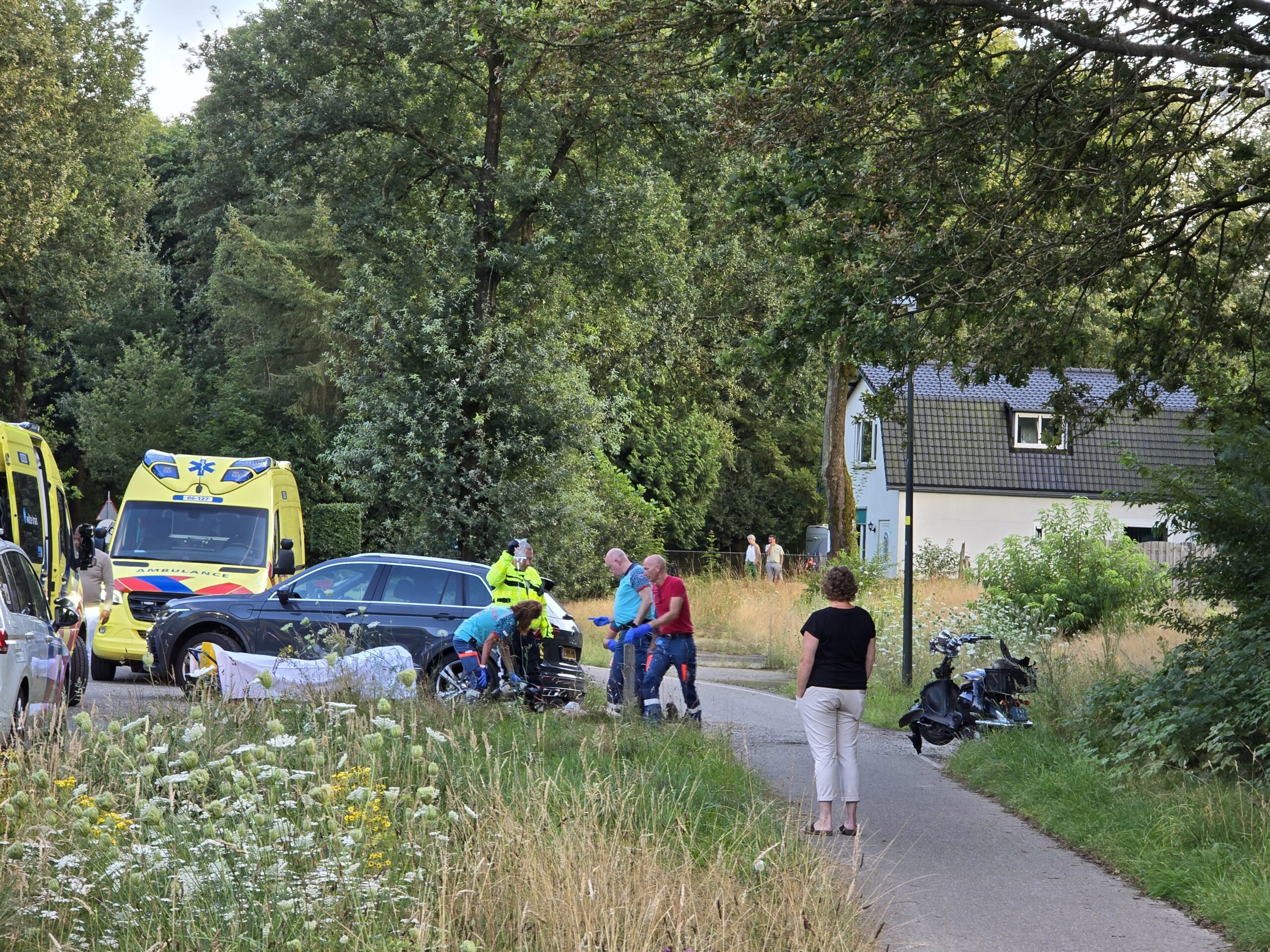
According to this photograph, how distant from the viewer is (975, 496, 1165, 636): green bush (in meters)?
20.7

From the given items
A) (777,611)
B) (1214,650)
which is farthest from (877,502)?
(1214,650)

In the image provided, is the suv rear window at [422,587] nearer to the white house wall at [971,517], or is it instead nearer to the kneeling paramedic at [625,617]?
the kneeling paramedic at [625,617]

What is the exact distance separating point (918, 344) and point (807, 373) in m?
29.1

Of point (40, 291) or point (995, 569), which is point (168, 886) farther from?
point (40, 291)

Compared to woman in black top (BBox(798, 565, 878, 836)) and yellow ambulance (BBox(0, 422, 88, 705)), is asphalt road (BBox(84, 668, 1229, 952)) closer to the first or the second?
woman in black top (BBox(798, 565, 878, 836))

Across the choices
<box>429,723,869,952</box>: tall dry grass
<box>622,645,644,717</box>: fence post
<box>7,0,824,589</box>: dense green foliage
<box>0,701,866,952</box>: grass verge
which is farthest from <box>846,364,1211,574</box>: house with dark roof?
<box>0,701,866,952</box>: grass verge

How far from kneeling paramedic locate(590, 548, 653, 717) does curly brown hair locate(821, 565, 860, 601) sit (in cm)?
383

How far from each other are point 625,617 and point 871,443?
38671 mm

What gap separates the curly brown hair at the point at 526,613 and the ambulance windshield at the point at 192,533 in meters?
6.84

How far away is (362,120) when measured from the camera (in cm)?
2661

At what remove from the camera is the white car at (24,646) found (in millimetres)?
8648

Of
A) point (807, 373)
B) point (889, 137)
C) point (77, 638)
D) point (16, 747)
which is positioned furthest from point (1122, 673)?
point (807, 373)

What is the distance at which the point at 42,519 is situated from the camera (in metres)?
15.1

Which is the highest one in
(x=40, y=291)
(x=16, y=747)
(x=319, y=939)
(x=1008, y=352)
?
(x=40, y=291)
